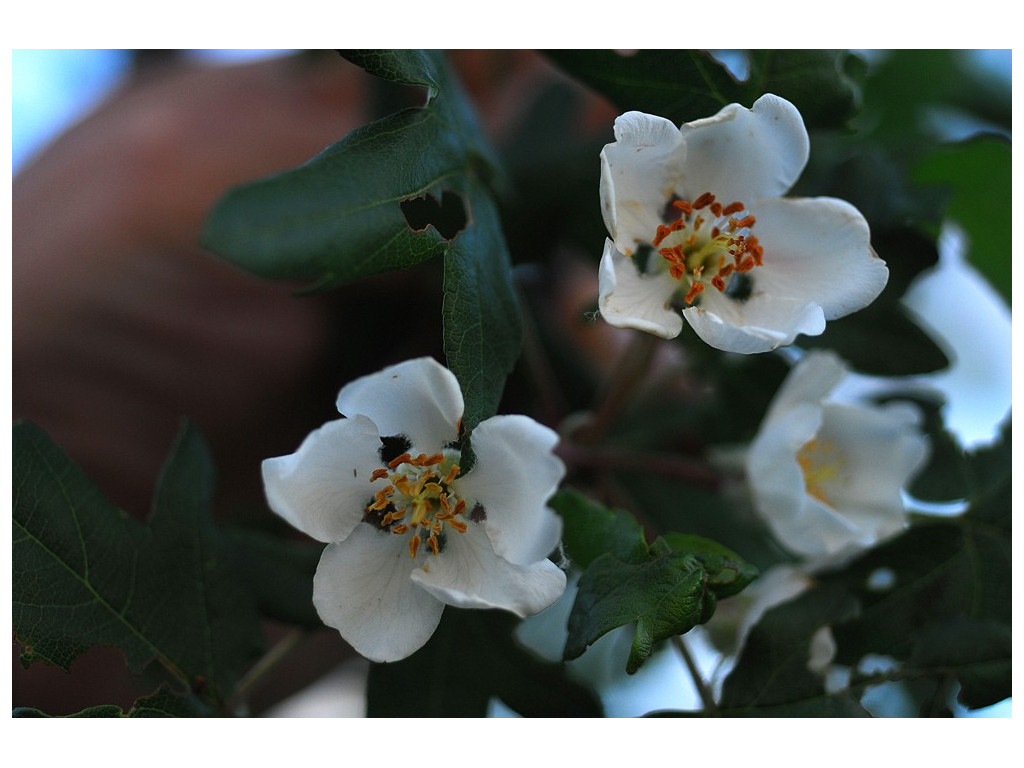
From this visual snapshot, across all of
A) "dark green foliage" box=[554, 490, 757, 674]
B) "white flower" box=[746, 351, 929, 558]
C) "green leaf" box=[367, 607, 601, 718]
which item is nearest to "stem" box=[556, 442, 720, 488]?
"white flower" box=[746, 351, 929, 558]

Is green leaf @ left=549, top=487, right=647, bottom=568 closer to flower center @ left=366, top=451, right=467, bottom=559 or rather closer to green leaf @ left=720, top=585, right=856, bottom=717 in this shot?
flower center @ left=366, top=451, right=467, bottom=559

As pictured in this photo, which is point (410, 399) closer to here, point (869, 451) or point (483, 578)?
point (483, 578)

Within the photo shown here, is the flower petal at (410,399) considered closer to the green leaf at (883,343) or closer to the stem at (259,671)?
the stem at (259,671)

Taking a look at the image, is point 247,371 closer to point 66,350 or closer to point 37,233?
point 66,350

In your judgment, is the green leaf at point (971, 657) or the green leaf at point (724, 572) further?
the green leaf at point (971, 657)

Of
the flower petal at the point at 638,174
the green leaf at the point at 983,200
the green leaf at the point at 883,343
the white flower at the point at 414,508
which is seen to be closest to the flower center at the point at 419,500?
the white flower at the point at 414,508

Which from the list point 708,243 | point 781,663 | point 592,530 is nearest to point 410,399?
point 592,530
